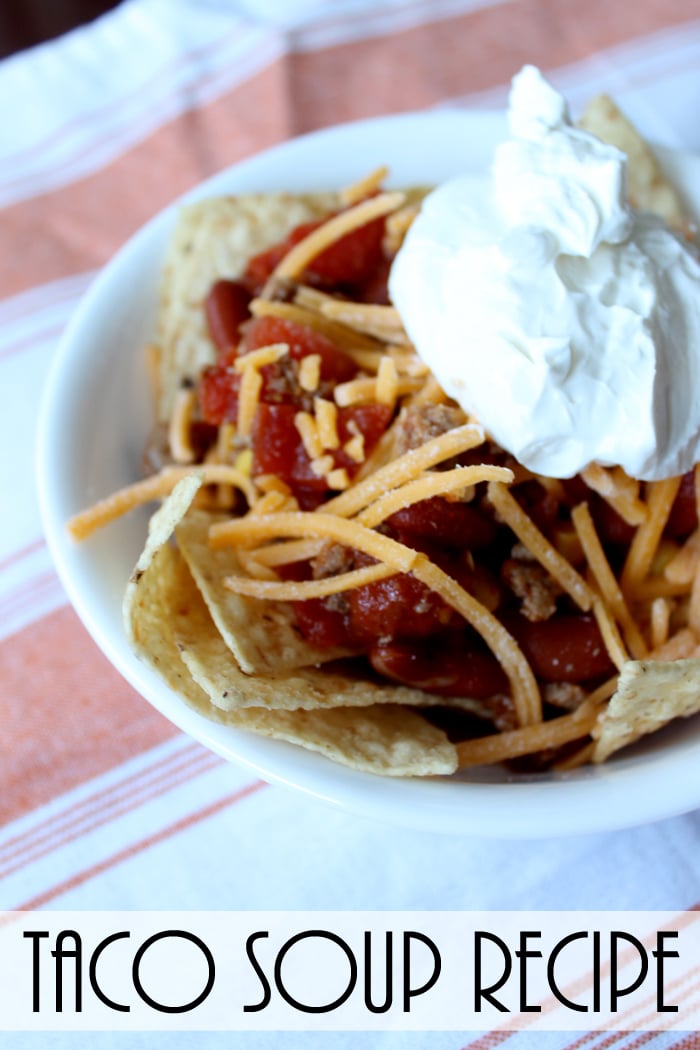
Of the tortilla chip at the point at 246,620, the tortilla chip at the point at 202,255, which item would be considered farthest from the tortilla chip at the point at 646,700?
the tortilla chip at the point at 202,255

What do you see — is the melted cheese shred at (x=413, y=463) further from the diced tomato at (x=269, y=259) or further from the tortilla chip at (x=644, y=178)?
the tortilla chip at (x=644, y=178)

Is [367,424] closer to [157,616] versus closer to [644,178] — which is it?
[157,616]

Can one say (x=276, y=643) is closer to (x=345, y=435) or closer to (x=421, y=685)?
(x=421, y=685)

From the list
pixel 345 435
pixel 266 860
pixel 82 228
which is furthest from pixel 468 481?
pixel 82 228

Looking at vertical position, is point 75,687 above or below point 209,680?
below

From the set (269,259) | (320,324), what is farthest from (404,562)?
(269,259)

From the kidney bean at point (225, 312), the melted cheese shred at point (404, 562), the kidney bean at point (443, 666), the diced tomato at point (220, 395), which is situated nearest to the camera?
the melted cheese shred at point (404, 562)
